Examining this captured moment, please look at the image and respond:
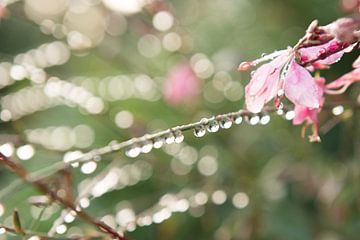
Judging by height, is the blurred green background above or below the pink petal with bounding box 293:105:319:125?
above

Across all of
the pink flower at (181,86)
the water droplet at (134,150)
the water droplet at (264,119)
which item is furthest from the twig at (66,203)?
the pink flower at (181,86)

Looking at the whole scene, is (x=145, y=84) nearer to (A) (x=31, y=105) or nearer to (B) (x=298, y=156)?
(A) (x=31, y=105)

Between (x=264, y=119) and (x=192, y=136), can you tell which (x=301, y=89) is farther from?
(x=192, y=136)

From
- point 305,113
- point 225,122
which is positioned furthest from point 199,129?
point 305,113

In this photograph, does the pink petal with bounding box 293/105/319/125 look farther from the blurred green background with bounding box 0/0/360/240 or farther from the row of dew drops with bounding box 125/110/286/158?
the blurred green background with bounding box 0/0/360/240

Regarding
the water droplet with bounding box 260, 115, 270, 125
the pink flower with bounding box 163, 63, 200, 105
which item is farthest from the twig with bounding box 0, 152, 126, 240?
the pink flower with bounding box 163, 63, 200, 105

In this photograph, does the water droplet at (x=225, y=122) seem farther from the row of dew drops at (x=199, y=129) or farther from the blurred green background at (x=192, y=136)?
the blurred green background at (x=192, y=136)

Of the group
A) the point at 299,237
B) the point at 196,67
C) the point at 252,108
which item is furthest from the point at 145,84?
the point at 252,108
